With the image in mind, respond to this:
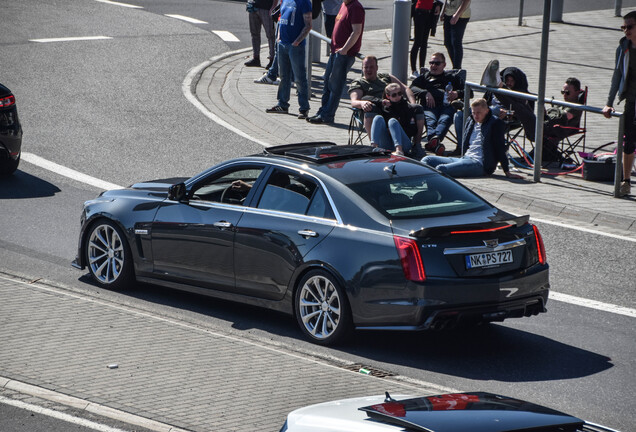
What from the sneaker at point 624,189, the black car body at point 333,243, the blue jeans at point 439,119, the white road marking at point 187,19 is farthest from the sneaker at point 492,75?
the white road marking at point 187,19

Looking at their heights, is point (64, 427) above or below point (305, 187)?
below

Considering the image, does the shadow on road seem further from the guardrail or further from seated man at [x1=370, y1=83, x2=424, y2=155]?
the guardrail

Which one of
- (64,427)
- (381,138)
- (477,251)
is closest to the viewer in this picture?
(64,427)

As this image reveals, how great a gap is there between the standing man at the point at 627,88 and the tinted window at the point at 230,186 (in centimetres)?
561

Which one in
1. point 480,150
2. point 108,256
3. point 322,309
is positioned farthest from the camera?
point 480,150

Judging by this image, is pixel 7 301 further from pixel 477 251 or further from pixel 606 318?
pixel 606 318

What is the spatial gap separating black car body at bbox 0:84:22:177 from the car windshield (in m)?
6.71

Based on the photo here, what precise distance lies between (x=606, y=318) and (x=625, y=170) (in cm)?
450

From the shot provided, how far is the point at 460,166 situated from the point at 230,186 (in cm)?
528

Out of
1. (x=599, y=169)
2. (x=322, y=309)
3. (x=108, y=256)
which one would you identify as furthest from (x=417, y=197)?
(x=599, y=169)

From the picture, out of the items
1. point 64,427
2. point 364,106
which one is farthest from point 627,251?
point 64,427

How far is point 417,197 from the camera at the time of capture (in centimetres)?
802

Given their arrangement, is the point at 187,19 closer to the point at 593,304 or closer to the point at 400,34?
the point at 400,34

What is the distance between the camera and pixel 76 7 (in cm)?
2859
